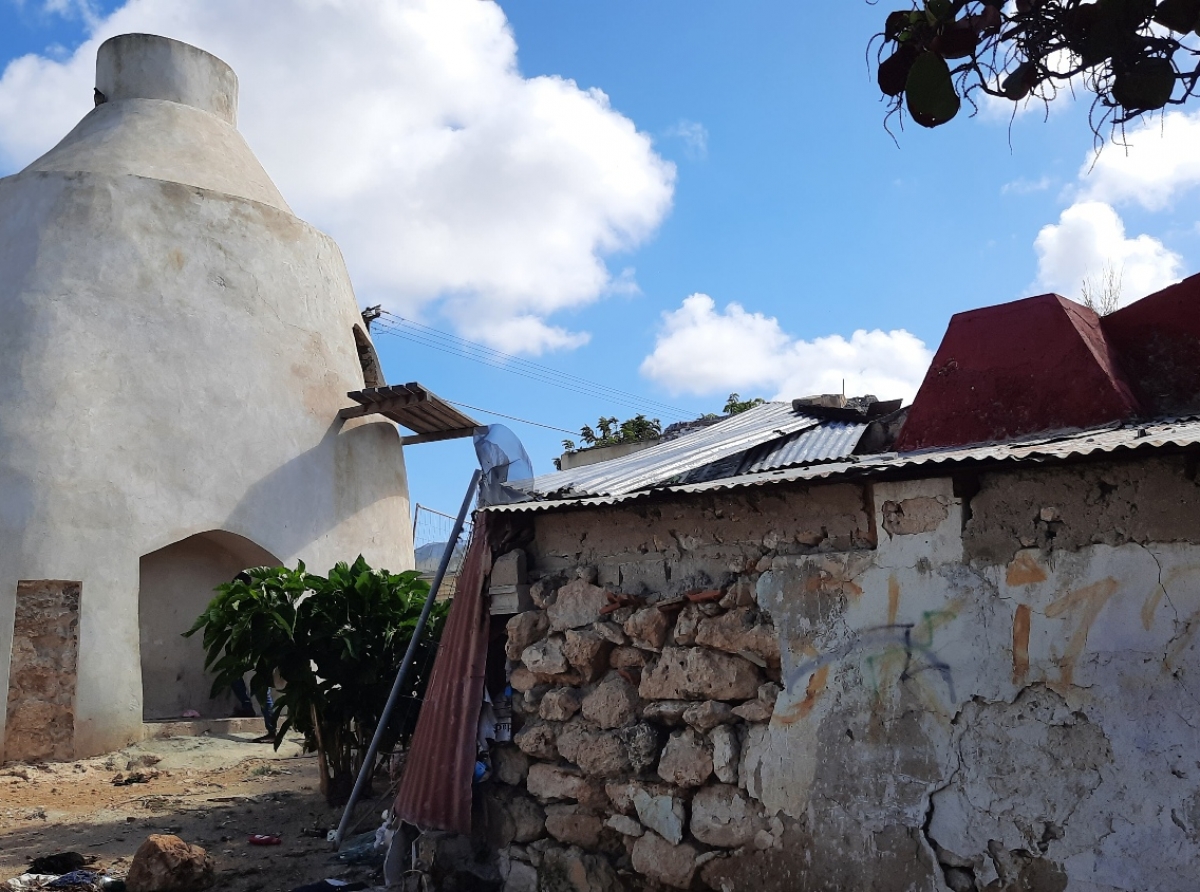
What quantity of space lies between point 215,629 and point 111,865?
66.2 inches

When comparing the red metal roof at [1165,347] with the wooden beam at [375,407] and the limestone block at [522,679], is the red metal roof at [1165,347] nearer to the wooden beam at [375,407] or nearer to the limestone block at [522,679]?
the limestone block at [522,679]

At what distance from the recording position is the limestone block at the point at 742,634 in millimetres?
4027

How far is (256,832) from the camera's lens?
6348 mm

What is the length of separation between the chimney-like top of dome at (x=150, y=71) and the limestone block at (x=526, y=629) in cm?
1047

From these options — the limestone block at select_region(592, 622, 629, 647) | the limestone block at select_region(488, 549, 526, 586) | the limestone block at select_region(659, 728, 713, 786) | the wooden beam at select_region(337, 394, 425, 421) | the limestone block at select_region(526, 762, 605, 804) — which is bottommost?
the limestone block at select_region(526, 762, 605, 804)

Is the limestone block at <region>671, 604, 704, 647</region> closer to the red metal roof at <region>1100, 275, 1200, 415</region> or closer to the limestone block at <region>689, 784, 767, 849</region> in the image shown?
the limestone block at <region>689, 784, 767, 849</region>

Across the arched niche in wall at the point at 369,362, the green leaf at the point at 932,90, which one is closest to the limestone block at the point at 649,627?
the green leaf at the point at 932,90

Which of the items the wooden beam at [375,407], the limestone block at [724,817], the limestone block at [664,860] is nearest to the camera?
the limestone block at [724,817]

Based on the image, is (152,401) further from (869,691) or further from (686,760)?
(869,691)

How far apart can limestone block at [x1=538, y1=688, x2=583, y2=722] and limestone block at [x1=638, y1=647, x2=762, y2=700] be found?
0.41 m

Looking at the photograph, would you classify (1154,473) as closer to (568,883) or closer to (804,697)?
(804,697)

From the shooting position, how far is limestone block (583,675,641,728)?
4.42 metres

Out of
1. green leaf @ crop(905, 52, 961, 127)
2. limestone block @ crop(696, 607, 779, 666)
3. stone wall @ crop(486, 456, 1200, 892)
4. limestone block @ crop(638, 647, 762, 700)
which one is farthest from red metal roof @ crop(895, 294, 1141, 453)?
green leaf @ crop(905, 52, 961, 127)

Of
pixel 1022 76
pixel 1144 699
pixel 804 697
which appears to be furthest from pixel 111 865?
pixel 1022 76
